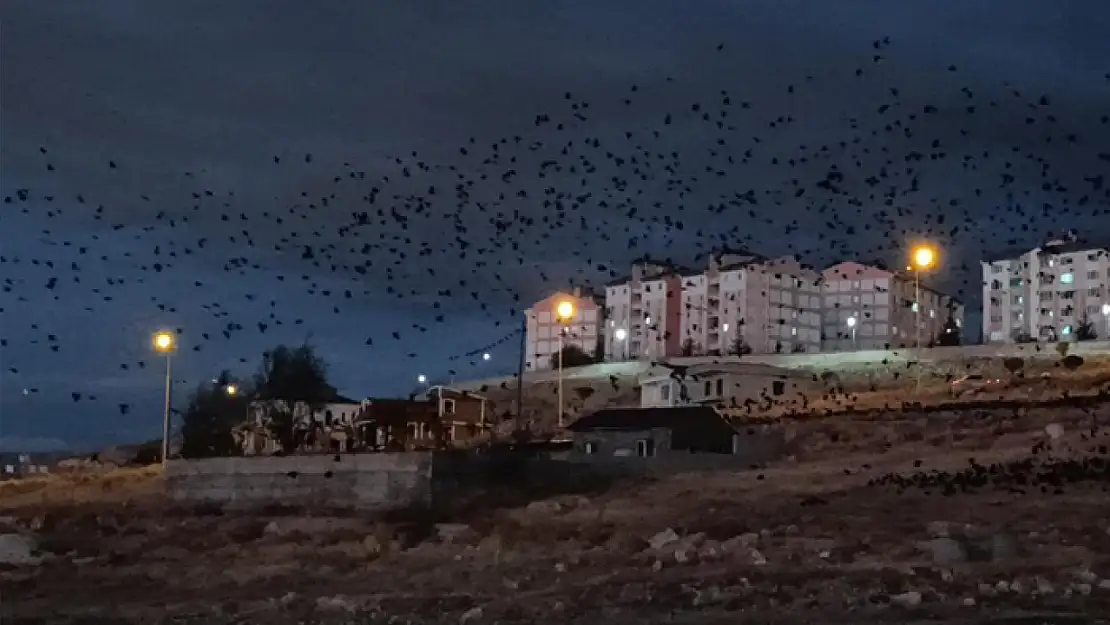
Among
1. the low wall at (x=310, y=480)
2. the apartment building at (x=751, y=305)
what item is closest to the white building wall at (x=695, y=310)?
the apartment building at (x=751, y=305)

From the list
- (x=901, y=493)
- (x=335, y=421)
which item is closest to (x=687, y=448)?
(x=901, y=493)

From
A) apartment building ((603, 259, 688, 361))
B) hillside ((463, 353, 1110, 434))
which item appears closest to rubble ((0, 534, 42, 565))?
hillside ((463, 353, 1110, 434))

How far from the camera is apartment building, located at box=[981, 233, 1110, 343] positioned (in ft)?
367

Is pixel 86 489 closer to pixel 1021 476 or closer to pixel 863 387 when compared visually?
pixel 1021 476

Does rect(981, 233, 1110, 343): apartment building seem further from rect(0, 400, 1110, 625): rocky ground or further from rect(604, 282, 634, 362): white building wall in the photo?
rect(0, 400, 1110, 625): rocky ground

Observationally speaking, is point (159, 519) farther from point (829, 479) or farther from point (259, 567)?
point (829, 479)

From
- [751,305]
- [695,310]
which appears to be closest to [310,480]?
[751,305]

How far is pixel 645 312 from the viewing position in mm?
130375

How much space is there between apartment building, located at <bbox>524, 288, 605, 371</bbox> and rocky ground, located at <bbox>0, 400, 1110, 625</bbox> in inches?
3625

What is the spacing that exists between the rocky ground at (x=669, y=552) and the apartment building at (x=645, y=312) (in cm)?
8169

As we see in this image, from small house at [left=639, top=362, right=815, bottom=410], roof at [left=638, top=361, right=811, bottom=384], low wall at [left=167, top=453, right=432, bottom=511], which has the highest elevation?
roof at [left=638, top=361, right=811, bottom=384]

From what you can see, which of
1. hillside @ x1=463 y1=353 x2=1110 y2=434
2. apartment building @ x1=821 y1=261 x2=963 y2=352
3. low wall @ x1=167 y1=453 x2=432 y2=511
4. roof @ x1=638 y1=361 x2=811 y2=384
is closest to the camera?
low wall @ x1=167 y1=453 x2=432 y2=511

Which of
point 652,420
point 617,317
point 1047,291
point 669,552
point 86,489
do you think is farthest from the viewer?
point 617,317

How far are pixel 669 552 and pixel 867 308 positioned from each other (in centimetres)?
9907
